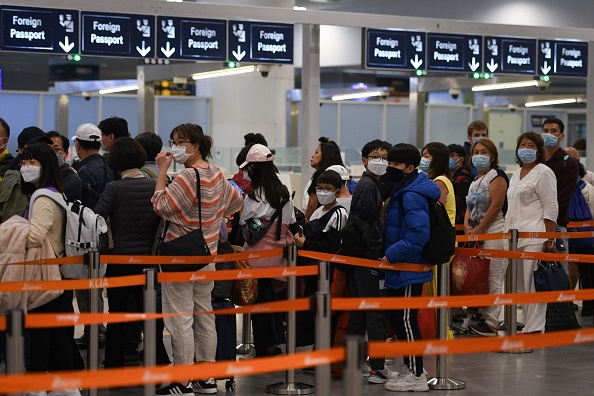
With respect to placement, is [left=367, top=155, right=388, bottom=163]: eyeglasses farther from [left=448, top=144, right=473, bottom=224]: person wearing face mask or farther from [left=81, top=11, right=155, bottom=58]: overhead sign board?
[left=81, top=11, right=155, bottom=58]: overhead sign board

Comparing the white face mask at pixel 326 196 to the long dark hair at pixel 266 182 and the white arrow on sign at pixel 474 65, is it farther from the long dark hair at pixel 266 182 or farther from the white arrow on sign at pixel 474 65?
the white arrow on sign at pixel 474 65

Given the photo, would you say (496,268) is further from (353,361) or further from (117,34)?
(353,361)

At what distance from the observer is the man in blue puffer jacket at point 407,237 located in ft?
22.2

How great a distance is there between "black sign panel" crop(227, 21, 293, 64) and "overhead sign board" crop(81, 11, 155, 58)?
95 cm

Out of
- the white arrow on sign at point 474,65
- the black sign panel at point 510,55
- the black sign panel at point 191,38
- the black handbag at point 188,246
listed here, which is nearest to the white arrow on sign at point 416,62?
the white arrow on sign at point 474,65

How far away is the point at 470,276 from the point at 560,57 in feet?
18.6

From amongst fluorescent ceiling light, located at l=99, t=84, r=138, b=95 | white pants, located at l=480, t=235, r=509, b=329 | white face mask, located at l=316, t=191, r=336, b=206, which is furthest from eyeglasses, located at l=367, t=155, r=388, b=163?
fluorescent ceiling light, located at l=99, t=84, r=138, b=95

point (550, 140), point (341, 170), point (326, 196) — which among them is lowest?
point (326, 196)

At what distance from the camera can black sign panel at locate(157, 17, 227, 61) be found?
1112 centimetres

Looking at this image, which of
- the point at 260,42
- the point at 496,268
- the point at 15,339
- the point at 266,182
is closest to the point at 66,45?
the point at 260,42

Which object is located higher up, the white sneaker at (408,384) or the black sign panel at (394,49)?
the black sign panel at (394,49)

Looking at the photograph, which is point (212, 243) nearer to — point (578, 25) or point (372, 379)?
point (372, 379)

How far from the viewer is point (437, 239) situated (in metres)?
6.86

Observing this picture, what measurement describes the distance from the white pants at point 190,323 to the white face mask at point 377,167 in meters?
1.51
